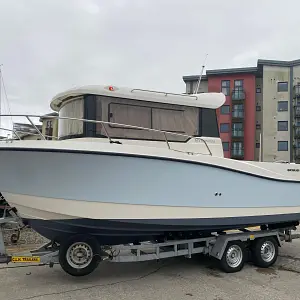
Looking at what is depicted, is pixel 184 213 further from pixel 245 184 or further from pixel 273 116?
pixel 273 116

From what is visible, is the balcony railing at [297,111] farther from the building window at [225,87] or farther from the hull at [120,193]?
the hull at [120,193]

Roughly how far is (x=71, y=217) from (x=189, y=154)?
2.00 metres

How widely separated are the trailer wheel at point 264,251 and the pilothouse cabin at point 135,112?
218 centimetres

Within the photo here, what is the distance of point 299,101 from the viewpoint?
38969 millimetres

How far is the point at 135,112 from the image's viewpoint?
5.66 metres

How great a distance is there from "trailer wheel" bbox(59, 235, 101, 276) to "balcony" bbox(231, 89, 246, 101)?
38.1 m

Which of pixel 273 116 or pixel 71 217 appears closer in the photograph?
pixel 71 217

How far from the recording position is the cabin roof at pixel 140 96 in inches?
212

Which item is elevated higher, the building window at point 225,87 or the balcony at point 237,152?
the building window at point 225,87

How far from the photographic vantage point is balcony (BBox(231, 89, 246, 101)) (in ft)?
134

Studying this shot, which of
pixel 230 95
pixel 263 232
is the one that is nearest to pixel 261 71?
pixel 230 95

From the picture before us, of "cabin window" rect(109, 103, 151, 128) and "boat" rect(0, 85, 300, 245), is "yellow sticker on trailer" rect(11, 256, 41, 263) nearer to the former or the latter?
"boat" rect(0, 85, 300, 245)

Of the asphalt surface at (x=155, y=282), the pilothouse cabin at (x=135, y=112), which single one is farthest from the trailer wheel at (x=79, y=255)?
the pilothouse cabin at (x=135, y=112)

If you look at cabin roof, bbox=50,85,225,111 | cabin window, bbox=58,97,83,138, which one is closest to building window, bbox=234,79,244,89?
cabin roof, bbox=50,85,225,111
